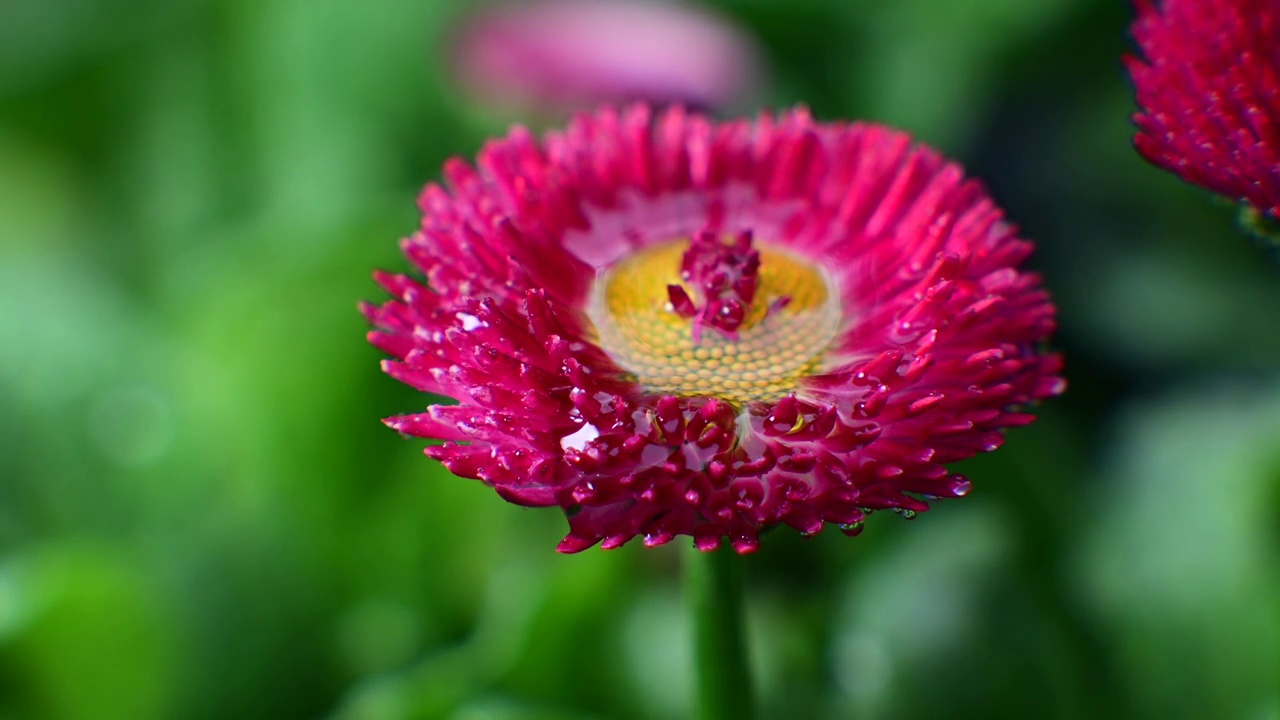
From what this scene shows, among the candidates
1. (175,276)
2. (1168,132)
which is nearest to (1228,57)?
(1168,132)

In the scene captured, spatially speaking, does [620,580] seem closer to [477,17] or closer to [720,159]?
[720,159]

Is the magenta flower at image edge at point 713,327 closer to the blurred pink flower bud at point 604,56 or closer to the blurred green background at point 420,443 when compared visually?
the blurred green background at point 420,443

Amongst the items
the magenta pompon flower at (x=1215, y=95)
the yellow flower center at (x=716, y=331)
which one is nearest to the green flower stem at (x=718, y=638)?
the yellow flower center at (x=716, y=331)

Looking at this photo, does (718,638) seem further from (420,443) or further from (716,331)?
(420,443)

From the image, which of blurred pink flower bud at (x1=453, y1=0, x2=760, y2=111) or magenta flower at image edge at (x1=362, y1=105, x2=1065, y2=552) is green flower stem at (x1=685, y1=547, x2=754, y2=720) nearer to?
magenta flower at image edge at (x1=362, y1=105, x2=1065, y2=552)

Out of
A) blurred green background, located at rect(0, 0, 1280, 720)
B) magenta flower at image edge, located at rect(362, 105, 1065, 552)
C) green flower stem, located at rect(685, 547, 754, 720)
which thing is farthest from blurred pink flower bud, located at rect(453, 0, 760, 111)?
green flower stem, located at rect(685, 547, 754, 720)
